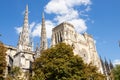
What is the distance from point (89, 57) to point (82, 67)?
154 feet

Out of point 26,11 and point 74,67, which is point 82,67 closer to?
point 74,67

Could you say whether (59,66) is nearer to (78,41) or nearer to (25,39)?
(25,39)

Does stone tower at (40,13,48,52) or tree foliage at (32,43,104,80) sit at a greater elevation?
stone tower at (40,13,48,52)

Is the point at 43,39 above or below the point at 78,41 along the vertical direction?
below

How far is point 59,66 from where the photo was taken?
2823cm

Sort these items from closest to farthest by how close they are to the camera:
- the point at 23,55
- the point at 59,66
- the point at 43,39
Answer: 1. the point at 59,66
2. the point at 23,55
3. the point at 43,39

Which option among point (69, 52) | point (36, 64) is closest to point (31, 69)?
point (36, 64)

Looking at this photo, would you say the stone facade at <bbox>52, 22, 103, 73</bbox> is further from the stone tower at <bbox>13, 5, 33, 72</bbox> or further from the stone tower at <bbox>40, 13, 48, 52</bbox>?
the stone tower at <bbox>13, 5, 33, 72</bbox>

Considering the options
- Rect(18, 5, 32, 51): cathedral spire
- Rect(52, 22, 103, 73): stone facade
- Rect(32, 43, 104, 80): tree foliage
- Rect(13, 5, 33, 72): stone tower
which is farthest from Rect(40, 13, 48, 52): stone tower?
Rect(52, 22, 103, 73): stone facade

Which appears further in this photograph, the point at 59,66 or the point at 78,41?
the point at 78,41

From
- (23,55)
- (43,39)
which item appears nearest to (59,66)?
(23,55)

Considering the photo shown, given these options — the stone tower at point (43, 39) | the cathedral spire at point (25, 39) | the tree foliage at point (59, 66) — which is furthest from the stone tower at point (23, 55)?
the stone tower at point (43, 39)

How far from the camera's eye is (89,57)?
76.3 meters

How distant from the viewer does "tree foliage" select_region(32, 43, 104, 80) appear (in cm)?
2778
